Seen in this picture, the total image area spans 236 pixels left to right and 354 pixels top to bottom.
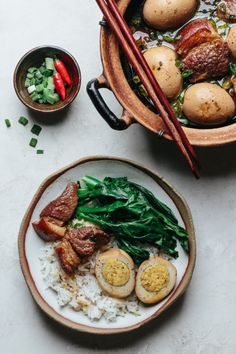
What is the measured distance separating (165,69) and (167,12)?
0.68 feet

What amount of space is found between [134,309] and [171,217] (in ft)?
1.22

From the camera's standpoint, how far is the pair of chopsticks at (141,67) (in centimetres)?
215

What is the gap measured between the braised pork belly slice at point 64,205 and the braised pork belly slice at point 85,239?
0.08 meters

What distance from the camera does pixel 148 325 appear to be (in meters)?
2.45

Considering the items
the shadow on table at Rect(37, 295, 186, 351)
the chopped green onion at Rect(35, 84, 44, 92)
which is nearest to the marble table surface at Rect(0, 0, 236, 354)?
the shadow on table at Rect(37, 295, 186, 351)

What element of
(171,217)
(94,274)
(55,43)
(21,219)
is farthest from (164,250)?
(55,43)

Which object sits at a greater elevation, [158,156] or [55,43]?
[55,43]

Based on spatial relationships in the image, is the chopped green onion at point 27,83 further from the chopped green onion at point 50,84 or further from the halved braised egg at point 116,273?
the halved braised egg at point 116,273

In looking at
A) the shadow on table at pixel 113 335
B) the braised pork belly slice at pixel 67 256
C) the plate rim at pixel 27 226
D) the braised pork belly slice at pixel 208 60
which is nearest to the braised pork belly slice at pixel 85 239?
the braised pork belly slice at pixel 67 256

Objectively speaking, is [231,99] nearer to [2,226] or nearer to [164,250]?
[164,250]

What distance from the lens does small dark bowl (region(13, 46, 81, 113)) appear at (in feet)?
7.86

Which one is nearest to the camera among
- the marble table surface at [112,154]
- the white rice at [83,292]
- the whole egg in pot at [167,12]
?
the whole egg in pot at [167,12]

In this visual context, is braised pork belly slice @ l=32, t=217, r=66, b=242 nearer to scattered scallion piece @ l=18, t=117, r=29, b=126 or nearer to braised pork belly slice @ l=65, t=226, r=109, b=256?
braised pork belly slice @ l=65, t=226, r=109, b=256

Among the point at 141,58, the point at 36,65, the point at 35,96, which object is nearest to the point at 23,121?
the point at 35,96
